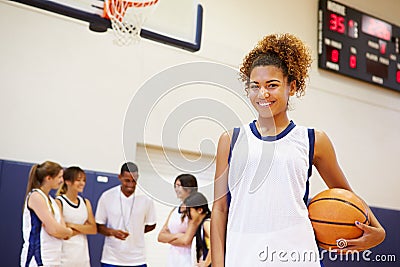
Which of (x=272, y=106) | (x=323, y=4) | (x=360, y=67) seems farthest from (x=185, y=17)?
(x=272, y=106)

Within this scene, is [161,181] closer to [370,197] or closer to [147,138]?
[147,138]

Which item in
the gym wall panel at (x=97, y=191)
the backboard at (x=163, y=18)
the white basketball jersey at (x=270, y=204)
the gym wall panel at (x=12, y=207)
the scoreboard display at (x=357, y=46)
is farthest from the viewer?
the scoreboard display at (x=357, y=46)

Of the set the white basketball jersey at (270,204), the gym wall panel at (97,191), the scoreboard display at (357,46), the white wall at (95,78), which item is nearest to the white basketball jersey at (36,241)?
the gym wall panel at (97,191)

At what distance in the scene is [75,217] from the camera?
4.56m

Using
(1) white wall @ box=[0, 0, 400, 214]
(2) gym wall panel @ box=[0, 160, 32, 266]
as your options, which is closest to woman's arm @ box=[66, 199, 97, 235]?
(2) gym wall panel @ box=[0, 160, 32, 266]

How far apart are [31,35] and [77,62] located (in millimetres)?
544

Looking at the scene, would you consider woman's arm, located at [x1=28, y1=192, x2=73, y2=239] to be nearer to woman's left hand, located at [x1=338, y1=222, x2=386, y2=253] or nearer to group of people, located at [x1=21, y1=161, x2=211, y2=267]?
group of people, located at [x1=21, y1=161, x2=211, y2=267]

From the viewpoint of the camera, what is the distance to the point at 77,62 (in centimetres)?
556

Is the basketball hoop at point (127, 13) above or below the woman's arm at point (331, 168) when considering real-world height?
above

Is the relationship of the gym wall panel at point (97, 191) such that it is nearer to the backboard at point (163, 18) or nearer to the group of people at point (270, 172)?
the backboard at point (163, 18)

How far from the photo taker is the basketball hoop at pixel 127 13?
163 inches

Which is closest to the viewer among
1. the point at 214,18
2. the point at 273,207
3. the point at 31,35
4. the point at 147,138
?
the point at 273,207

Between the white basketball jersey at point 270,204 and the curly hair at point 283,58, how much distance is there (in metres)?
0.22

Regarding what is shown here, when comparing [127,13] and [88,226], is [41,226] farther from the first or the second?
[127,13]
